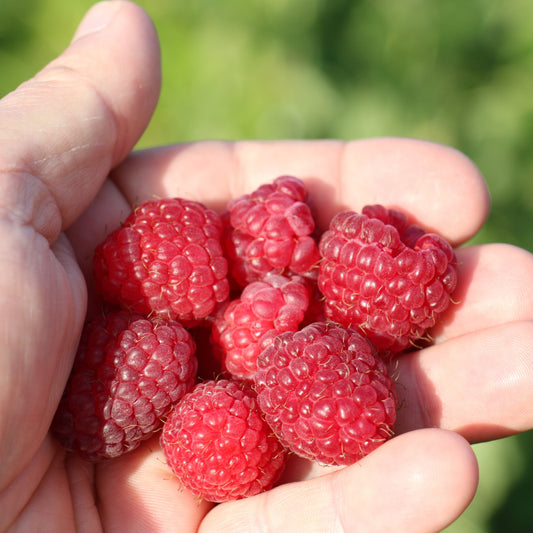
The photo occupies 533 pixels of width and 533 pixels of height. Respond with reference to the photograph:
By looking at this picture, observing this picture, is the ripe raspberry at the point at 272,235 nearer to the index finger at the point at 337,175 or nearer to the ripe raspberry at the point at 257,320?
the ripe raspberry at the point at 257,320

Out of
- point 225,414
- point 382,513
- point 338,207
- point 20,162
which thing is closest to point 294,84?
point 338,207

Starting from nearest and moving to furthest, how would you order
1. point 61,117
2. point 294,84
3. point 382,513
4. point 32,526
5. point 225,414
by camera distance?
point 382,513, point 32,526, point 225,414, point 61,117, point 294,84

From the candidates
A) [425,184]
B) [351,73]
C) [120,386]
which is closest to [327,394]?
[120,386]

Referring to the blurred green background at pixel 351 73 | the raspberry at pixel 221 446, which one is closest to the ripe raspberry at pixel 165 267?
the raspberry at pixel 221 446

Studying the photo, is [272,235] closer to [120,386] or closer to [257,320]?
[257,320]

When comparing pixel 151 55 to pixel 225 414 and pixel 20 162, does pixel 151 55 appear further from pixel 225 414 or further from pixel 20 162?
pixel 225 414

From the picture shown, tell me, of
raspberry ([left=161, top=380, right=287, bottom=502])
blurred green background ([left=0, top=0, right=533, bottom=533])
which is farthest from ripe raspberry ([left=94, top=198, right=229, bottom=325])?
blurred green background ([left=0, top=0, right=533, bottom=533])
